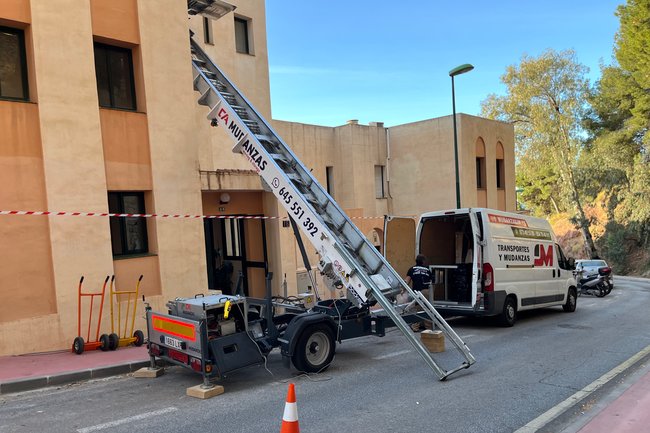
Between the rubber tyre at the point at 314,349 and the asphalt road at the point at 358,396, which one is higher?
the rubber tyre at the point at 314,349

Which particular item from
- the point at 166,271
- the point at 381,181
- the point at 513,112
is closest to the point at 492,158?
A: the point at 381,181

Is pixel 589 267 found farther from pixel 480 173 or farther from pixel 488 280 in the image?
pixel 488 280

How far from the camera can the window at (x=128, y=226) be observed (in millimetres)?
→ 9578

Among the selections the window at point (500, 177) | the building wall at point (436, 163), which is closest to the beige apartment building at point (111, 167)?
the building wall at point (436, 163)

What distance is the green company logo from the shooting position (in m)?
10.9

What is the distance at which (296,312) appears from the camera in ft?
24.6

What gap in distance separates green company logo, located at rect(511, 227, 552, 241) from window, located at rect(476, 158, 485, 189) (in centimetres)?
1233

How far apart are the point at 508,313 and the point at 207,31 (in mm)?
11184

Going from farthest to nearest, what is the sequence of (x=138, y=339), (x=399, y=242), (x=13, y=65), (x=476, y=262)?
(x=399, y=242)
(x=476, y=262)
(x=138, y=339)
(x=13, y=65)

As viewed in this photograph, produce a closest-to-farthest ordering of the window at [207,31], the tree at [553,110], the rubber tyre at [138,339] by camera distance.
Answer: the rubber tyre at [138,339] → the window at [207,31] → the tree at [553,110]

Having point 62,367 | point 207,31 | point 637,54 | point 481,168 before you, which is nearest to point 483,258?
point 62,367

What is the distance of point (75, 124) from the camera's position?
28.7ft

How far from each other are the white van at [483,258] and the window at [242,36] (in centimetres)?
Answer: 783

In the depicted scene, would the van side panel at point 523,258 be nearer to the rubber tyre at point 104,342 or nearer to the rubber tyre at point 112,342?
the rubber tyre at point 112,342
